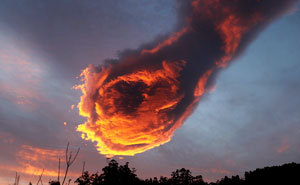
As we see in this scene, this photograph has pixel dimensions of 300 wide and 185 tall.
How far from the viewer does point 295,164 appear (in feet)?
112

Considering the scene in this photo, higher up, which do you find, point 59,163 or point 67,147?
point 67,147

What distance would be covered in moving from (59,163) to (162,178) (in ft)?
195

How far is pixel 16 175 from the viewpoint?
24922mm

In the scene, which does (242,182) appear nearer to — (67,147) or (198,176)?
(67,147)

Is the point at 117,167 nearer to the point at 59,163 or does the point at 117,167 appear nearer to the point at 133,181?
the point at 133,181

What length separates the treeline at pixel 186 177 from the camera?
33.0m

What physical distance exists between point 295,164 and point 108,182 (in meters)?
41.7

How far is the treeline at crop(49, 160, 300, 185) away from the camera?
3297cm

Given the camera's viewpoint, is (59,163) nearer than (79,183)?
Yes

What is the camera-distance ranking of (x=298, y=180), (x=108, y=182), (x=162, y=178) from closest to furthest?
(x=298, y=180), (x=108, y=182), (x=162, y=178)

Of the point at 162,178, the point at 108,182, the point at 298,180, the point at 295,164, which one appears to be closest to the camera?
the point at 298,180

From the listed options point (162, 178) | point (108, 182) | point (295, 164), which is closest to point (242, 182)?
point (295, 164)

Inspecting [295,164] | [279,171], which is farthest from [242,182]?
[295,164]

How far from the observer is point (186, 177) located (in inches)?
2933
